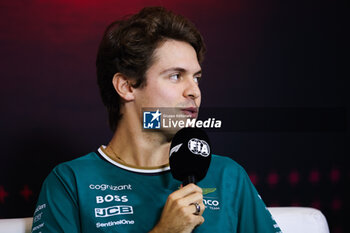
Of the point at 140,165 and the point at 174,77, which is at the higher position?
the point at 174,77

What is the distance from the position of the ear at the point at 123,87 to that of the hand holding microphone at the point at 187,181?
32 centimetres

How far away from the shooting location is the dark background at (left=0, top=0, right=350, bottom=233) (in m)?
1.97

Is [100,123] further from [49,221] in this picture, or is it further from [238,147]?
[49,221]

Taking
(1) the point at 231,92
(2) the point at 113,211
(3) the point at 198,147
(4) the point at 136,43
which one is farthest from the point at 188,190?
(1) the point at 231,92

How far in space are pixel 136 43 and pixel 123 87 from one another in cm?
15

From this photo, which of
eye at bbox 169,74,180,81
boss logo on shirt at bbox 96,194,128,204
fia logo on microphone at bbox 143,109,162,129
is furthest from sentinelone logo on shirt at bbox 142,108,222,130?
boss logo on shirt at bbox 96,194,128,204

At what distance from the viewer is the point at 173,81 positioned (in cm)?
135

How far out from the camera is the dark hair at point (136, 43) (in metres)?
1.40

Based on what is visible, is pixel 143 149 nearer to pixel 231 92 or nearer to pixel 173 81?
pixel 173 81

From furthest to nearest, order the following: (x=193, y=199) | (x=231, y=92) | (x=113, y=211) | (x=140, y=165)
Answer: (x=231, y=92)
(x=140, y=165)
(x=113, y=211)
(x=193, y=199)

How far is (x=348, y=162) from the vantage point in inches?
93.1

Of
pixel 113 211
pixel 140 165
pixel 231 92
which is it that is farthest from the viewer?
pixel 231 92

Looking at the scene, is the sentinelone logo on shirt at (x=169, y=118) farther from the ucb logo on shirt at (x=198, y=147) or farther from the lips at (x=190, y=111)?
the ucb logo on shirt at (x=198, y=147)

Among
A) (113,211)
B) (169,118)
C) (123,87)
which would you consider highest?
(123,87)
